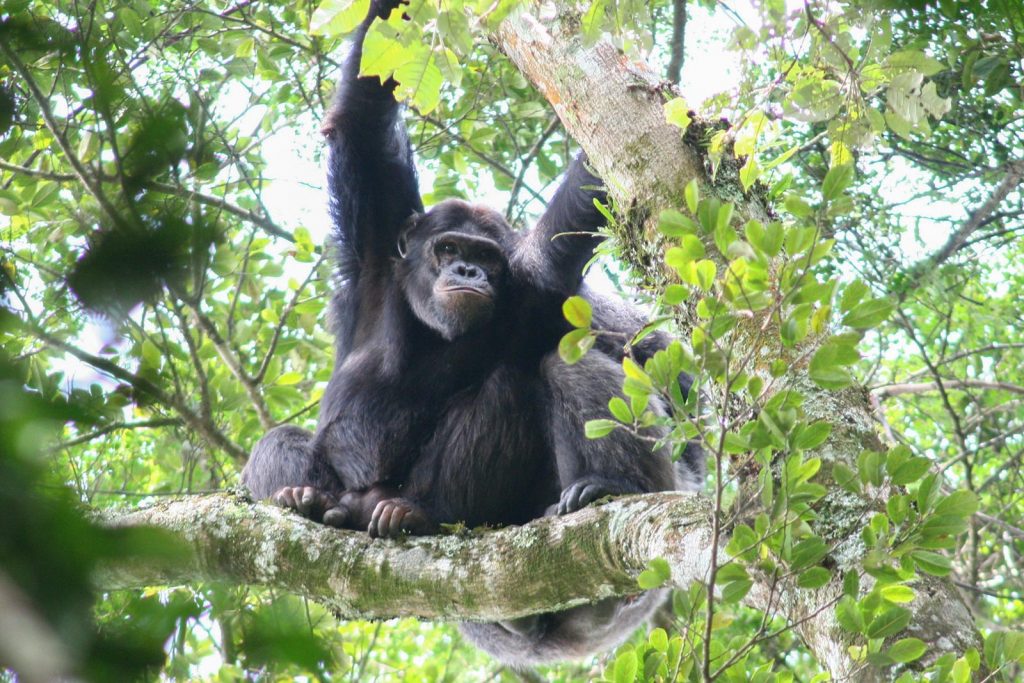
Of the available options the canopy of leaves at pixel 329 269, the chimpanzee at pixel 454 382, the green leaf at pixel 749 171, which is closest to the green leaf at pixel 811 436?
the canopy of leaves at pixel 329 269

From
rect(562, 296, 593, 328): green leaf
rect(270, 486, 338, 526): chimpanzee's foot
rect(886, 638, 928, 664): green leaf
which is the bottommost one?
rect(886, 638, 928, 664): green leaf

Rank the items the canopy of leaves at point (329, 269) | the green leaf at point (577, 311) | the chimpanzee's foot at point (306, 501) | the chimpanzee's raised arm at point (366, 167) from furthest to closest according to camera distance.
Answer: the chimpanzee's raised arm at point (366, 167) < the chimpanzee's foot at point (306, 501) < the green leaf at point (577, 311) < the canopy of leaves at point (329, 269)

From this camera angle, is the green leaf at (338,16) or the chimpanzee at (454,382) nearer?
the green leaf at (338,16)

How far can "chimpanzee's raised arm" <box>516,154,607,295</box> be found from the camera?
546cm

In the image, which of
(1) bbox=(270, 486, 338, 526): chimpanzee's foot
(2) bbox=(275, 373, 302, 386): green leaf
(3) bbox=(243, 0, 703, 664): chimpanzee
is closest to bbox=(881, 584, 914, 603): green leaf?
(3) bbox=(243, 0, 703, 664): chimpanzee

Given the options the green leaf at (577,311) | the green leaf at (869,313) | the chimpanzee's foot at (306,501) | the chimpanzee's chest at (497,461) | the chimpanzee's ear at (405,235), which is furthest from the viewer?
the chimpanzee's ear at (405,235)

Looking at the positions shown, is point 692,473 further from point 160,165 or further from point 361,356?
point 160,165

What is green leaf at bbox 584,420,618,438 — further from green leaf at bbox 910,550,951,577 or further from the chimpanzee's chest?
the chimpanzee's chest

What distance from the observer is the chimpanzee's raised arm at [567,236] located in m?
5.46

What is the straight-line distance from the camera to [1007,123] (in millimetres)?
5676

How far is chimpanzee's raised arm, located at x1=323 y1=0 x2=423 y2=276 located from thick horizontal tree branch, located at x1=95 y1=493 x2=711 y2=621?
8.03 ft

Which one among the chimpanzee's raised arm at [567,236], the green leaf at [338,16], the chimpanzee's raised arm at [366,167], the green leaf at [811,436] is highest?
the chimpanzee's raised arm at [366,167]

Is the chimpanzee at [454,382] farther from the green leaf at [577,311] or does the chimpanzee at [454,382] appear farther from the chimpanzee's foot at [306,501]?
the green leaf at [577,311]

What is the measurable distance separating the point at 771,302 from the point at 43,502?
2.38 meters
